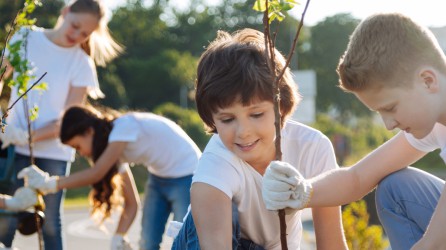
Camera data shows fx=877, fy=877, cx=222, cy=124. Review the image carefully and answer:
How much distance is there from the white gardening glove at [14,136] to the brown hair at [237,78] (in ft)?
6.00

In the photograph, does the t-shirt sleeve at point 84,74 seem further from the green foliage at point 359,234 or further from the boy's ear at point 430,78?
the boy's ear at point 430,78

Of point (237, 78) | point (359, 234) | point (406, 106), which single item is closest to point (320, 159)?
point (237, 78)

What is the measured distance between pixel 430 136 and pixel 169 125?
2510mm

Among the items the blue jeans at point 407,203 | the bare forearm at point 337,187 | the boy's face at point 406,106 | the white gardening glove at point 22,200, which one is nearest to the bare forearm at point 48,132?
the white gardening glove at point 22,200

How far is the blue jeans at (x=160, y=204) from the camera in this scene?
5.11 meters

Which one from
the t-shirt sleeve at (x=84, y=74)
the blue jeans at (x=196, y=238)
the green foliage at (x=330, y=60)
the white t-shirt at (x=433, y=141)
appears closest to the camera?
the white t-shirt at (x=433, y=141)

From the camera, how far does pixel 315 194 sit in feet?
10.1

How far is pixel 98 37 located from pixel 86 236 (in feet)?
22.4

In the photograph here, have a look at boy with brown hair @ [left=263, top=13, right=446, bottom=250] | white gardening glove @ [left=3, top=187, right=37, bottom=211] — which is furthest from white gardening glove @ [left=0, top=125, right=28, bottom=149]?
boy with brown hair @ [left=263, top=13, right=446, bottom=250]

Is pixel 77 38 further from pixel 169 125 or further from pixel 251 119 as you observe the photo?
pixel 251 119

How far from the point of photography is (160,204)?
17.4 feet

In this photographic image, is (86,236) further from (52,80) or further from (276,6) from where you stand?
(276,6)

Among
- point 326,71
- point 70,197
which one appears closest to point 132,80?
point 326,71

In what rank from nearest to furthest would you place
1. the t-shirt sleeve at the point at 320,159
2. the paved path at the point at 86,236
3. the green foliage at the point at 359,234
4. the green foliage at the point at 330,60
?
1. the t-shirt sleeve at the point at 320,159
2. the green foliage at the point at 359,234
3. the paved path at the point at 86,236
4. the green foliage at the point at 330,60
